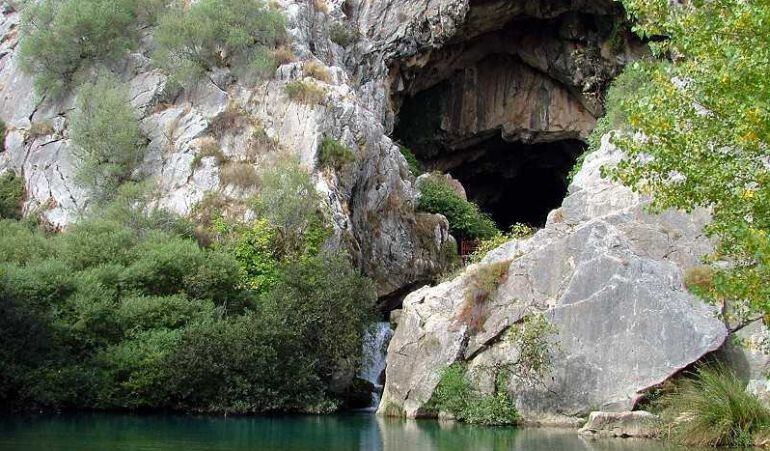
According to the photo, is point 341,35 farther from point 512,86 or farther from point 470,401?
point 470,401

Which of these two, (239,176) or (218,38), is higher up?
(218,38)

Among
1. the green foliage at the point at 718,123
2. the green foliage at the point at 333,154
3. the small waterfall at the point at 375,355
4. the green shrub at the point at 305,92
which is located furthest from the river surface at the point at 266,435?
the green shrub at the point at 305,92

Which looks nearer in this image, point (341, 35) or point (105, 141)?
point (105, 141)

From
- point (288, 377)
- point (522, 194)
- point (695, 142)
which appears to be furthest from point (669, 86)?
point (522, 194)

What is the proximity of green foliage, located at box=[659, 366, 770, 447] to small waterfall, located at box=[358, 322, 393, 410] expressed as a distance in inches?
508

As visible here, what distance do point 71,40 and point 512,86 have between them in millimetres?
24692

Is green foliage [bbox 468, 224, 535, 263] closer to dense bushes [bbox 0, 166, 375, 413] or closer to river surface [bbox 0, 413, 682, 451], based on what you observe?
dense bushes [bbox 0, 166, 375, 413]

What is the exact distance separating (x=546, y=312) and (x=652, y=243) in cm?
362

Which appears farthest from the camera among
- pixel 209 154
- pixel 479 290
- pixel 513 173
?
pixel 513 173

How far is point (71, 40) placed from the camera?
135 feet

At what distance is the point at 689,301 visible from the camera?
23.0 metres

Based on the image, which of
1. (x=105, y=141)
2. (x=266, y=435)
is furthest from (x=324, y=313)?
(x=105, y=141)

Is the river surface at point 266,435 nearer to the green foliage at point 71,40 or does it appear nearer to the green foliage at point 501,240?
the green foliage at point 501,240

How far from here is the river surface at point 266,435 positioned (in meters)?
16.4
